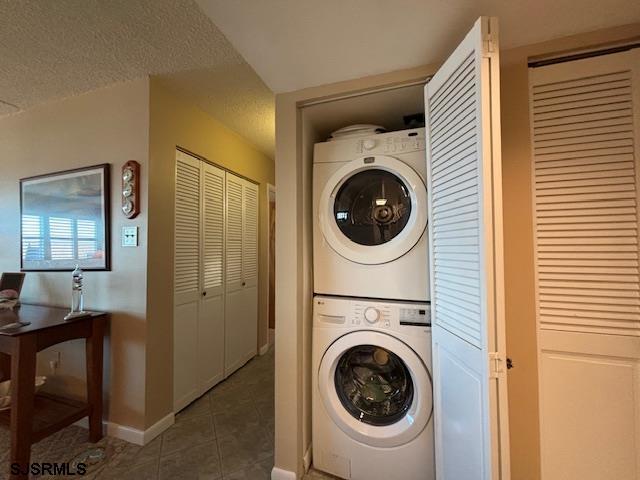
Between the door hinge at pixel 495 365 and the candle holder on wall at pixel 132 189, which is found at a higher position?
the candle holder on wall at pixel 132 189

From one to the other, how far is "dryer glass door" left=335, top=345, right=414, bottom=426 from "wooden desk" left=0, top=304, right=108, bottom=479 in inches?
59.9

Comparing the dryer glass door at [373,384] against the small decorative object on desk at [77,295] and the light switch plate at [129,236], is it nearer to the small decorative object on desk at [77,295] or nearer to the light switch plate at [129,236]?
the light switch plate at [129,236]

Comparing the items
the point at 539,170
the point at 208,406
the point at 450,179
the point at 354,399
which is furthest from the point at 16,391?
the point at 539,170

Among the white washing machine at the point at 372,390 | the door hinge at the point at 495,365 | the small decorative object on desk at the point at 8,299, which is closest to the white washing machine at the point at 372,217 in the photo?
the white washing machine at the point at 372,390

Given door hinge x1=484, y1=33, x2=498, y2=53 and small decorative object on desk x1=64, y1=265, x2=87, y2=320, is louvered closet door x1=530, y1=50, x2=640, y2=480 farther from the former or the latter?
small decorative object on desk x1=64, y1=265, x2=87, y2=320

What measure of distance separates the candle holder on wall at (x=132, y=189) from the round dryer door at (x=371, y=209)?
1.21 meters

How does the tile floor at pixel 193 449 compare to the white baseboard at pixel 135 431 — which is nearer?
the tile floor at pixel 193 449

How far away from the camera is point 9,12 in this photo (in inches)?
49.1

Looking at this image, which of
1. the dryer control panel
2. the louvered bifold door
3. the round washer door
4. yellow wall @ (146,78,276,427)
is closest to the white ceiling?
the dryer control panel

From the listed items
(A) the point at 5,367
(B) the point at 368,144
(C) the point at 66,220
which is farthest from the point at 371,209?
(A) the point at 5,367

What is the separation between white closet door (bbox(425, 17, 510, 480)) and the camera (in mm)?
815

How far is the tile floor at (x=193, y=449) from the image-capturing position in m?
1.45

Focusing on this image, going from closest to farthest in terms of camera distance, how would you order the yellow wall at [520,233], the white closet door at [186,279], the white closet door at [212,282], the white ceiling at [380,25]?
the white ceiling at [380,25] → the yellow wall at [520,233] → the white closet door at [186,279] → the white closet door at [212,282]

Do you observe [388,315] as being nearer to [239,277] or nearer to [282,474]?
→ [282,474]
